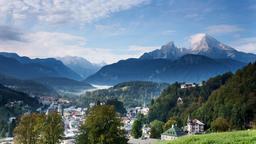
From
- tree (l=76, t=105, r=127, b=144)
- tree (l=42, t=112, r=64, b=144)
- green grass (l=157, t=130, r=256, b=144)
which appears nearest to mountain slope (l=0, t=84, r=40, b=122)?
tree (l=42, t=112, r=64, b=144)

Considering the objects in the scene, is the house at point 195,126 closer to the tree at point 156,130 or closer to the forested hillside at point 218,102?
the forested hillside at point 218,102

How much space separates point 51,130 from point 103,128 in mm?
6773

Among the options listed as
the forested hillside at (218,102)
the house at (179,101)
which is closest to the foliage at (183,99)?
the forested hillside at (218,102)

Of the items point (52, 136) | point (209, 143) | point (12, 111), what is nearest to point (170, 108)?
point (12, 111)

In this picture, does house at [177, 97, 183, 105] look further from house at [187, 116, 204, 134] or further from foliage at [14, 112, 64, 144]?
foliage at [14, 112, 64, 144]

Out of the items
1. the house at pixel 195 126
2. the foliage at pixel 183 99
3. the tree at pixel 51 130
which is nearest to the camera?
the tree at pixel 51 130

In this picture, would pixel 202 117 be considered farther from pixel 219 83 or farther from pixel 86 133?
pixel 86 133

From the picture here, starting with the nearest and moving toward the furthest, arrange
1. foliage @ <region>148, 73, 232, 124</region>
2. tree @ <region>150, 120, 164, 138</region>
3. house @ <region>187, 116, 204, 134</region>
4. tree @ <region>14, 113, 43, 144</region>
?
tree @ <region>14, 113, 43, 144</region>, house @ <region>187, 116, 204, 134</region>, tree @ <region>150, 120, 164, 138</region>, foliage @ <region>148, 73, 232, 124</region>

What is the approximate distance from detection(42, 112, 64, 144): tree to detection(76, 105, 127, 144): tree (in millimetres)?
4490

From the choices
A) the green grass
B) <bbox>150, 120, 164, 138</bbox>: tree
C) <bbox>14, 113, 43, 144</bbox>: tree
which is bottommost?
<bbox>150, 120, 164, 138</bbox>: tree

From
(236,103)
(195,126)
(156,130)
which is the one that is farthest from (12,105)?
(236,103)

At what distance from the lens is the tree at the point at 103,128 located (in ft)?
125

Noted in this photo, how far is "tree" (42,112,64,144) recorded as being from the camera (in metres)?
42.5

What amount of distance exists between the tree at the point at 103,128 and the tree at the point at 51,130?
4.49 meters
